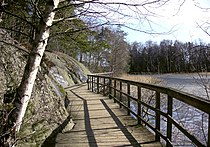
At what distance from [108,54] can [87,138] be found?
3441cm

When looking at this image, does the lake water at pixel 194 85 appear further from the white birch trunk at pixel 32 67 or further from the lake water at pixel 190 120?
the white birch trunk at pixel 32 67

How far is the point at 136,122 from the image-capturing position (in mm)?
5266

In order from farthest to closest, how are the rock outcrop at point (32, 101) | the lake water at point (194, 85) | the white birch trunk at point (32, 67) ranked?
the lake water at point (194, 85) → the rock outcrop at point (32, 101) → the white birch trunk at point (32, 67)

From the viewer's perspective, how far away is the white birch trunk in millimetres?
2906

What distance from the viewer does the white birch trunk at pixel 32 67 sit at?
291cm

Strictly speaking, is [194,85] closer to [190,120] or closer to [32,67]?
[190,120]

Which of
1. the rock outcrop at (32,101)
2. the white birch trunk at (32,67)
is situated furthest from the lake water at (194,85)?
the white birch trunk at (32,67)

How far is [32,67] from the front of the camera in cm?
295

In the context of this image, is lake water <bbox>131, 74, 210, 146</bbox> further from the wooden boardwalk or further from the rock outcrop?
the rock outcrop

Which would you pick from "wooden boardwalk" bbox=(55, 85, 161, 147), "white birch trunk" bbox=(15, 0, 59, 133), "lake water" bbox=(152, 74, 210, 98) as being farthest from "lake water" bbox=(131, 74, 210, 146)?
"white birch trunk" bbox=(15, 0, 59, 133)

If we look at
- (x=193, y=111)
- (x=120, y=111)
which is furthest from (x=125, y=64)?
(x=120, y=111)

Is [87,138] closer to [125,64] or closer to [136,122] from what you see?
[136,122]

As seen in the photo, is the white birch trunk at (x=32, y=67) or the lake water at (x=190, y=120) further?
the lake water at (x=190, y=120)

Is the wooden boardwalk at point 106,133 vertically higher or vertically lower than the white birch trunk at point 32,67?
lower
